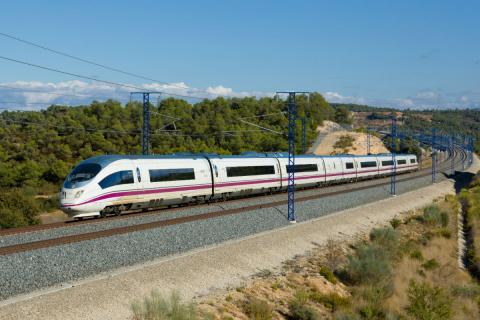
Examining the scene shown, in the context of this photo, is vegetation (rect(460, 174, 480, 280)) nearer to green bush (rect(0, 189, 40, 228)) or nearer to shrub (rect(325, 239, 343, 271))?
shrub (rect(325, 239, 343, 271))

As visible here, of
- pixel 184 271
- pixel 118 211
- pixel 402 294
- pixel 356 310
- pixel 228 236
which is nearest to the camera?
pixel 184 271

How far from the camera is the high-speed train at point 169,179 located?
2472cm

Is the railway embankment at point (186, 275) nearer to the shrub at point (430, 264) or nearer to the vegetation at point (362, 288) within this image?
the vegetation at point (362, 288)

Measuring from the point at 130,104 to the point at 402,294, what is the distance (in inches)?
3584

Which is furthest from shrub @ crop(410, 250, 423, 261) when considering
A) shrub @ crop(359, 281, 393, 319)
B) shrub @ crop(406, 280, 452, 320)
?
shrub @ crop(359, 281, 393, 319)

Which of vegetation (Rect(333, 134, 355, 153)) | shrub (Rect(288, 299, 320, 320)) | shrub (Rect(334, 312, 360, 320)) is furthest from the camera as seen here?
vegetation (Rect(333, 134, 355, 153))

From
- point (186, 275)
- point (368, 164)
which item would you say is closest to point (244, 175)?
point (186, 275)

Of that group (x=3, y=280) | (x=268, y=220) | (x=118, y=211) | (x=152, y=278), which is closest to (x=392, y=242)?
(x=268, y=220)

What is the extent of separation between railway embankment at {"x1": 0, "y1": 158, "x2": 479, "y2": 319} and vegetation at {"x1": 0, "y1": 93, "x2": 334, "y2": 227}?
117ft

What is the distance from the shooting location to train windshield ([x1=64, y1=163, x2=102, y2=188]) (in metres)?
24.8

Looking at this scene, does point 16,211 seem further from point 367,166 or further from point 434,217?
point 367,166

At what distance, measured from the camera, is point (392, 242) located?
1102 inches

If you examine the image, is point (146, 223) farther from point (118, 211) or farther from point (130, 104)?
point (130, 104)

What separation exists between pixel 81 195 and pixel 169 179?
627 cm
